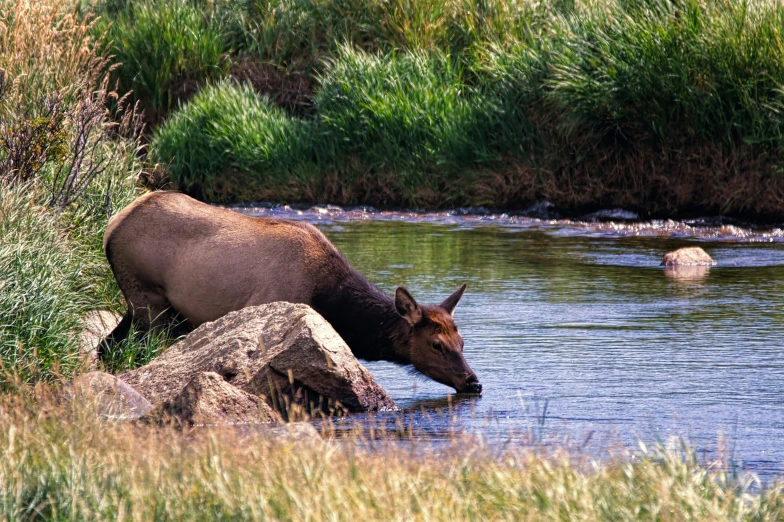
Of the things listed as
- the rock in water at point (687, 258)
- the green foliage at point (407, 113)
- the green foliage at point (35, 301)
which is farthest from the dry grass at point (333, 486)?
the green foliage at point (407, 113)

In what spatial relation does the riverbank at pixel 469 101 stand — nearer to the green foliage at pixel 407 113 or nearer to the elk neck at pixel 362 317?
the green foliage at pixel 407 113

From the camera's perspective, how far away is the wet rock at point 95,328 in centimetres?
886

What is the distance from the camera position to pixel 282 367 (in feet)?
26.2

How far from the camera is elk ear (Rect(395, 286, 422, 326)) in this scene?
29.2 feet

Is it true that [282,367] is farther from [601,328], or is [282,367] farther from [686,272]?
[686,272]

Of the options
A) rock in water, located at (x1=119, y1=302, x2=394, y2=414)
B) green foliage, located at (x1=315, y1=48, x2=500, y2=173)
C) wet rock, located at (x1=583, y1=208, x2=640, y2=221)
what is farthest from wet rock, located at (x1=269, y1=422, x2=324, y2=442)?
green foliage, located at (x1=315, y1=48, x2=500, y2=173)

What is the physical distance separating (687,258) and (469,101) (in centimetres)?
700

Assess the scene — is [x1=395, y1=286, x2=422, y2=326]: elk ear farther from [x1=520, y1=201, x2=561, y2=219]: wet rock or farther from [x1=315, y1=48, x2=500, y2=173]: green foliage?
[x1=315, y1=48, x2=500, y2=173]: green foliage

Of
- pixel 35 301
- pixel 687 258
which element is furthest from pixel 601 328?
pixel 35 301

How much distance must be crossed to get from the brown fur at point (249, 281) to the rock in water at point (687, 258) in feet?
19.8

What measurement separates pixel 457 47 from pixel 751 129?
6630mm

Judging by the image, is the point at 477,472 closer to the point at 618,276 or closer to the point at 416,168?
the point at 618,276

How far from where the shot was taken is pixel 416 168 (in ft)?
67.1

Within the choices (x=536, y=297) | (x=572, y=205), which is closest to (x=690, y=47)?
(x=572, y=205)
